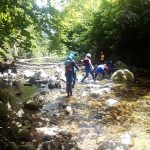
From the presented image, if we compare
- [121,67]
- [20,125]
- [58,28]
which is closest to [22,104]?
[20,125]

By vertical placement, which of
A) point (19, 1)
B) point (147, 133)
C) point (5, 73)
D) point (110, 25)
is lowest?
point (147, 133)

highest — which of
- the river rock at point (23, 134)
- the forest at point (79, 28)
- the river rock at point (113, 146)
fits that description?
the forest at point (79, 28)

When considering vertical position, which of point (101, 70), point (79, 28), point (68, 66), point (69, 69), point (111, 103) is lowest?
point (111, 103)

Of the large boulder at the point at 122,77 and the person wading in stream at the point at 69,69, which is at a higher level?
the person wading in stream at the point at 69,69

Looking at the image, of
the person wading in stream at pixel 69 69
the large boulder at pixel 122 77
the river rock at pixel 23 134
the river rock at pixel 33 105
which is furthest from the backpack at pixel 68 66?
the river rock at pixel 23 134

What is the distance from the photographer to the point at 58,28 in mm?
7637

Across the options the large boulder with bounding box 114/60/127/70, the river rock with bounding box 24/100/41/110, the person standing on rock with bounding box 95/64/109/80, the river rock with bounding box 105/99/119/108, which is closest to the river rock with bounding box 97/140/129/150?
the river rock with bounding box 105/99/119/108

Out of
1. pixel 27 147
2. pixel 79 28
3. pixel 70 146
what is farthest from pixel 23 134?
pixel 79 28

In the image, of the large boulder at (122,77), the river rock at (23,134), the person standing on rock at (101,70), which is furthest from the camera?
the person standing on rock at (101,70)

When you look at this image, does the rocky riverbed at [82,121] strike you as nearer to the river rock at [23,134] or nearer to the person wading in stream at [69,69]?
the river rock at [23,134]

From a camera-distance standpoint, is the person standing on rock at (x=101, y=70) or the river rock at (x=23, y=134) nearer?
the river rock at (x=23, y=134)

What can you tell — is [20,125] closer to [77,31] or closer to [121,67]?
[121,67]

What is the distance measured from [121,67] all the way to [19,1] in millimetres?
13804

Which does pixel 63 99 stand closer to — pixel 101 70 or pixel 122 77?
pixel 122 77
